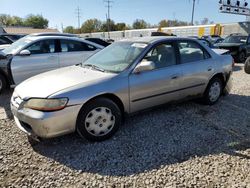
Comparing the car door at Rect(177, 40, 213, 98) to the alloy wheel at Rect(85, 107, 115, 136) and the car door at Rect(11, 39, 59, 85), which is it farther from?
the car door at Rect(11, 39, 59, 85)

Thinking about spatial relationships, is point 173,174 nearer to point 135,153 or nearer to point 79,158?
point 135,153

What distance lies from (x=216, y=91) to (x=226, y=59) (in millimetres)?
776

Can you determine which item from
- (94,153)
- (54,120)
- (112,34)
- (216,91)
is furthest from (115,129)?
(112,34)

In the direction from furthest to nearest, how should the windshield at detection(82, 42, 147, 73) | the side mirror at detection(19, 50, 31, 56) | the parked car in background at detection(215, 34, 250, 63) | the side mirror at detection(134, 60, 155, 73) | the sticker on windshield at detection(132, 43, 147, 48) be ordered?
the parked car in background at detection(215, 34, 250, 63)
the side mirror at detection(19, 50, 31, 56)
the sticker on windshield at detection(132, 43, 147, 48)
the windshield at detection(82, 42, 147, 73)
the side mirror at detection(134, 60, 155, 73)

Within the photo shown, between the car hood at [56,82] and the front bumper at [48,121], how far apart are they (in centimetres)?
25

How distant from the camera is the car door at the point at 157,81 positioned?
3.69 meters

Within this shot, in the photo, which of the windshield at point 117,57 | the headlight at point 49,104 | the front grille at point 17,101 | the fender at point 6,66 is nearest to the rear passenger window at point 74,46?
the fender at point 6,66

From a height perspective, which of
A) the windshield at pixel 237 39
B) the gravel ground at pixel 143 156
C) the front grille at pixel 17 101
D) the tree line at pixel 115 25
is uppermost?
the tree line at pixel 115 25

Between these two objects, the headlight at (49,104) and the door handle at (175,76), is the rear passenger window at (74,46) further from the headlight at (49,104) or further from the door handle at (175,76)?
the headlight at (49,104)

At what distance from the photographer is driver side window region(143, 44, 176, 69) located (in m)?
3.99

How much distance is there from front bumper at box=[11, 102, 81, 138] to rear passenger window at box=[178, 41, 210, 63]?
233 centimetres

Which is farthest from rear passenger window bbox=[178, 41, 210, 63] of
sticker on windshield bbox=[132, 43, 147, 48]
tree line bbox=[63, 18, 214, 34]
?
tree line bbox=[63, 18, 214, 34]

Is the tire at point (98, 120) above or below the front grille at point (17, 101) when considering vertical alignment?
below

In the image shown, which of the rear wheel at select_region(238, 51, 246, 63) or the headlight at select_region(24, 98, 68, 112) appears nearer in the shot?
the headlight at select_region(24, 98, 68, 112)
